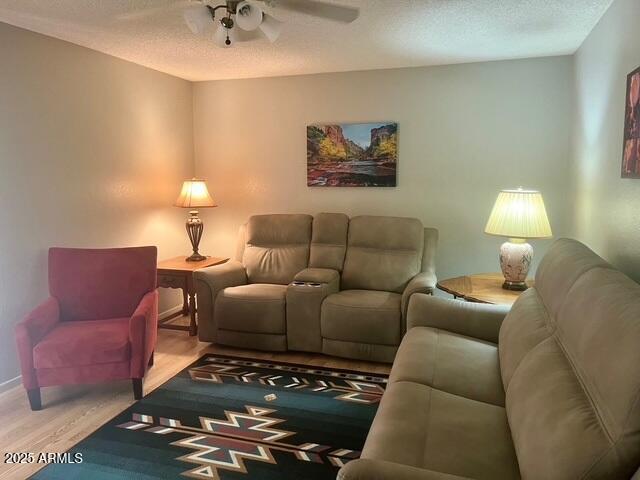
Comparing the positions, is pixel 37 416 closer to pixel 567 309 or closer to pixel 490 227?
pixel 567 309

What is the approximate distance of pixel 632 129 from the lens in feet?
6.76

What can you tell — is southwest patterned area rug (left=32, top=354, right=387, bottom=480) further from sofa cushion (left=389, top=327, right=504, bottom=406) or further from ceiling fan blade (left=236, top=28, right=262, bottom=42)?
ceiling fan blade (left=236, top=28, right=262, bottom=42)

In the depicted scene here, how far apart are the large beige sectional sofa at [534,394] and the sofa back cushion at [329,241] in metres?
1.56

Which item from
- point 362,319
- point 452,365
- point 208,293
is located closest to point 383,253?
point 362,319

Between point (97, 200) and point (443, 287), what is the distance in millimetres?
2629

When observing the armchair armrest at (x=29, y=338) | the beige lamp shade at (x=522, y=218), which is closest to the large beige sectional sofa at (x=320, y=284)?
the beige lamp shade at (x=522, y=218)

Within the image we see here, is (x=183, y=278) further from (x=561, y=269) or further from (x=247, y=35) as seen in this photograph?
(x=561, y=269)

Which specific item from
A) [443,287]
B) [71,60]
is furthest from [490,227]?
[71,60]

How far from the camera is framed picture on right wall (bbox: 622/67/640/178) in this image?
78.1 inches

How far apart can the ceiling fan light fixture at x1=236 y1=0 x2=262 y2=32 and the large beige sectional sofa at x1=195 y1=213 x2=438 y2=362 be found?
1.82 meters

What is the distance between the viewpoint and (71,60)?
3.21m

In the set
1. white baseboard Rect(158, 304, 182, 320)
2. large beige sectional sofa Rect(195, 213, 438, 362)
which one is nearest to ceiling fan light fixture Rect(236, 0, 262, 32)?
large beige sectional sofa Rect(195, 213, 438, 362)

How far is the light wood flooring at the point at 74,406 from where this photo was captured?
2.30 meters

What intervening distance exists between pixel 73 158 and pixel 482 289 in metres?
2.95
